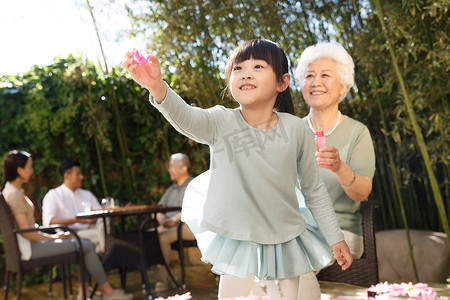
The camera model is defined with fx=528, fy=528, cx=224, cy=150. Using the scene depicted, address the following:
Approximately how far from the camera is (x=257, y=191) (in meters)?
1.33

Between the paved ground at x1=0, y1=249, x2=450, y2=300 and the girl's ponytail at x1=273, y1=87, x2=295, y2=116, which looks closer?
the girl's ponytail at x1=273, y1=87, x2=295, y2=116

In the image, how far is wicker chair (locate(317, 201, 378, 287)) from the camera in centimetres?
221

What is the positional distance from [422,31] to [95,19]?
318 centimetres

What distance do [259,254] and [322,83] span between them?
884mm

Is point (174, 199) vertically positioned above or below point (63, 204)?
below

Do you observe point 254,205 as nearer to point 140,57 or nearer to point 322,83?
point 140,57

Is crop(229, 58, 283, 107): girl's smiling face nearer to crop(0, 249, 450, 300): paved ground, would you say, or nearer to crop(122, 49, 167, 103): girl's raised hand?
crop(122, 49, 167, 103): girl's raised hand

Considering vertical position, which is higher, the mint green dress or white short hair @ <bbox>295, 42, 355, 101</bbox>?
white short hair @ <bbox>295, 42, 355, 101</bbox>

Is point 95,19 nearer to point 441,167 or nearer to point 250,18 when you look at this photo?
point 250,18

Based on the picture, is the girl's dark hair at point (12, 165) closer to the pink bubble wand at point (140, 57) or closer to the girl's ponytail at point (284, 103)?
the girl's ponytail at point (284, 103)

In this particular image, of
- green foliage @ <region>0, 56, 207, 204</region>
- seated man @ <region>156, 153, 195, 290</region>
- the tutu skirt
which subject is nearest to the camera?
the tutu skirt

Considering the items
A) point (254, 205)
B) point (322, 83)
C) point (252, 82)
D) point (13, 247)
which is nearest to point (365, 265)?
point (322, 83)

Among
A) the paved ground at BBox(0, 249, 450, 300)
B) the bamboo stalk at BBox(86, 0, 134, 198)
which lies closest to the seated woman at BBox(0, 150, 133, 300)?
the paved ground at BBox(0, 249, 450, 300)

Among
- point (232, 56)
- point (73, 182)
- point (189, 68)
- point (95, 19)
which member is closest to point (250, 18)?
point (189, 68)
